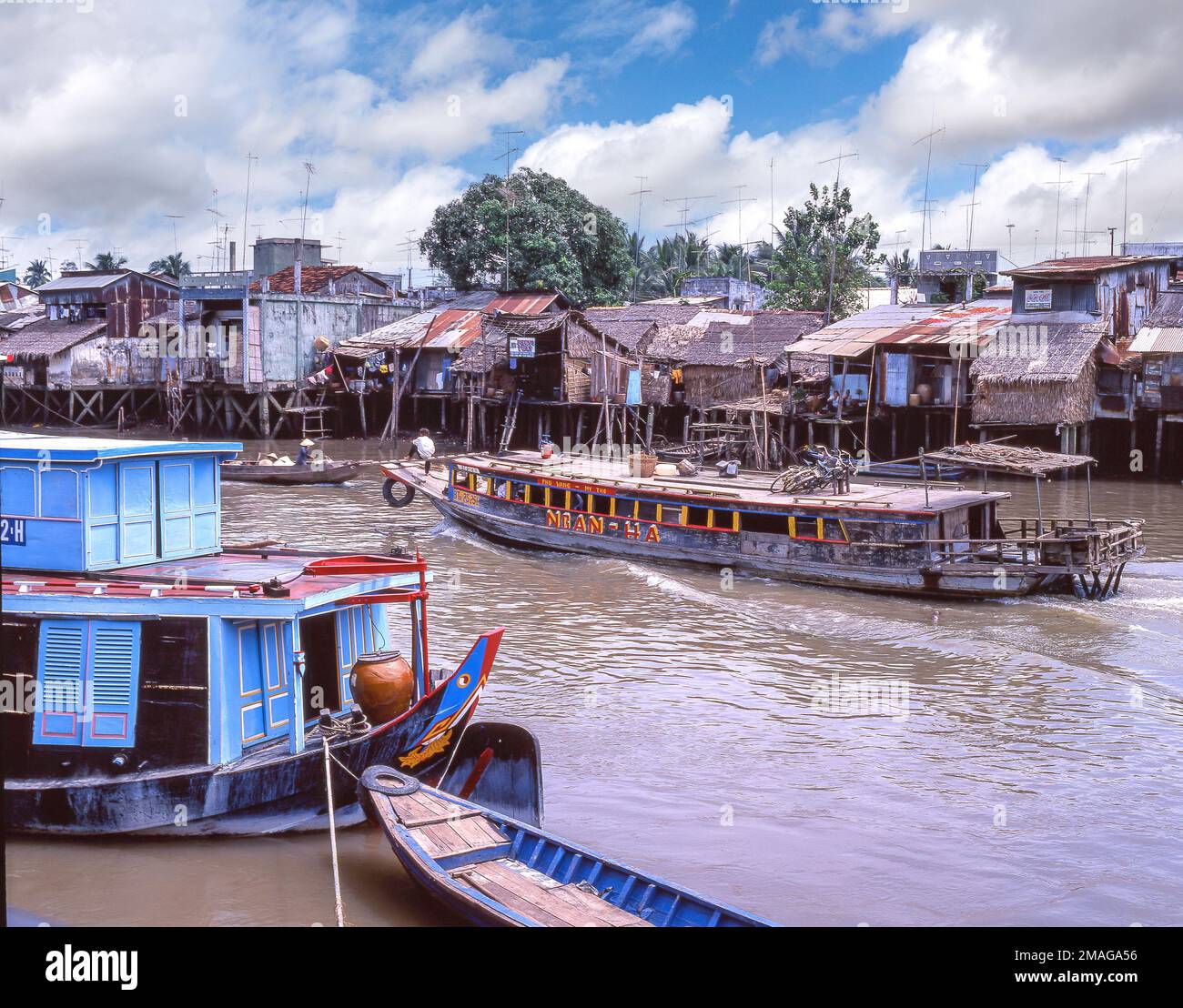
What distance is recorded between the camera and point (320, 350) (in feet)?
150

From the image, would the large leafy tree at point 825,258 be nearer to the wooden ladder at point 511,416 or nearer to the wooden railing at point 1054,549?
the wooden ladder at point 511,416

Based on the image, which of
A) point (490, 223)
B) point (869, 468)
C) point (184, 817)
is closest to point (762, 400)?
point (869, 468)

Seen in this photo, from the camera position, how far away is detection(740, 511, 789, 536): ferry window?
64.9ft

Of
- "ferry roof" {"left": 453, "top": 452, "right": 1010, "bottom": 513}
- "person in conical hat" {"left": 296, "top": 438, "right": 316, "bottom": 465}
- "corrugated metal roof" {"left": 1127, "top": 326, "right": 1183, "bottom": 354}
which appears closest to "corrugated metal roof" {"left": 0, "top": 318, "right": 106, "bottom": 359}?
"person in conical hat" {"left": 296, "top": 438, "right": 316, "bottom": 465}

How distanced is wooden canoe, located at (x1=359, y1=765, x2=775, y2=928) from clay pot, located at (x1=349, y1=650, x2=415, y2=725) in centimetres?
96

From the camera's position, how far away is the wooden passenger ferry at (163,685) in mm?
8891

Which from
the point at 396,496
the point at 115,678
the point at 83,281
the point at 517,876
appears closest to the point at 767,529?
the point at 396,496

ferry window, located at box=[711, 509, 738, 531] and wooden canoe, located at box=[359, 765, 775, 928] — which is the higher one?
ferry window, located at box=[711, 509, 738, 531]

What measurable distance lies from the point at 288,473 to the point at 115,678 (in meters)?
21.9

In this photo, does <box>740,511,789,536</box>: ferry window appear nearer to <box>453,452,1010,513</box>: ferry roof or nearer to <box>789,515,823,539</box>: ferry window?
<box>789,515,823,539</box>: ferry window

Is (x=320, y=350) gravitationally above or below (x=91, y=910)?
above

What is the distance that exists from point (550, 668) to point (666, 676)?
4.70 feet

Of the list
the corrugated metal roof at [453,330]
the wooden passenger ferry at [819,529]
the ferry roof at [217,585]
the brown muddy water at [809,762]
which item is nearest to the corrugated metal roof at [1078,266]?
the wooden passenger ferry at [819,529]

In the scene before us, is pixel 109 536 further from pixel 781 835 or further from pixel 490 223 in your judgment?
pixel 490 223
